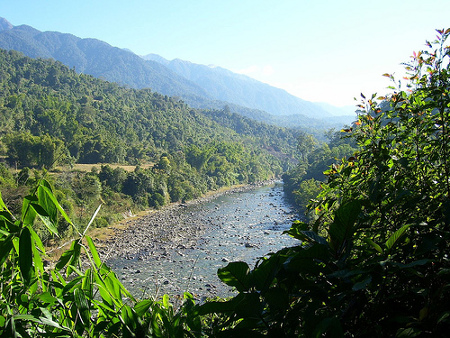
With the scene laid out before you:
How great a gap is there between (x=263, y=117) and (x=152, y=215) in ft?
467

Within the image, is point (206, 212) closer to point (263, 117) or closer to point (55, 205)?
point (55, 205)

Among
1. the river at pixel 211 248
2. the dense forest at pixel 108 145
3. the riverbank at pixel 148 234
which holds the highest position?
the dense forest at pixel 108 145

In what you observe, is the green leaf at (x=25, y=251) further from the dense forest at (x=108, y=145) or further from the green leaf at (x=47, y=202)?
the dense forest at (x=108, y=145)

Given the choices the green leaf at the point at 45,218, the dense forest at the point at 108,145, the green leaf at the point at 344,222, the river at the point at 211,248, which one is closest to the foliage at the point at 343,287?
the green leaf at the point at 344,222

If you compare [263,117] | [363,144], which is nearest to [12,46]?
[263,117]

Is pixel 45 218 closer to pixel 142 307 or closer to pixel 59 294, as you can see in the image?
pixel 59 294

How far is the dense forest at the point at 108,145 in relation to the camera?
25.6m

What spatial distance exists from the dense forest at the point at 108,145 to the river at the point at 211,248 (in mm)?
4786

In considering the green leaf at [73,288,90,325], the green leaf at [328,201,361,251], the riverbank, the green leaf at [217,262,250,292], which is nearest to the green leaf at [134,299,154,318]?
the green leaf at [73,288,90,325]

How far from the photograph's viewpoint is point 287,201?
30.8m

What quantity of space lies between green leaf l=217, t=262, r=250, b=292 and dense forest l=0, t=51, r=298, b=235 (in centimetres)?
1557

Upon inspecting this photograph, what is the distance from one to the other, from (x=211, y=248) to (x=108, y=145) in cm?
2280

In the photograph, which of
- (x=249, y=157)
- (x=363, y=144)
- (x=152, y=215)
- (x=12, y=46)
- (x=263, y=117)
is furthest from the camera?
(x=12, y=46)

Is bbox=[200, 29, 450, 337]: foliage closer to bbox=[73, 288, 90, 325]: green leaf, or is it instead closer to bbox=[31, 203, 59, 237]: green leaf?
bbox=[73, 288, 90, 325]: green leaf
